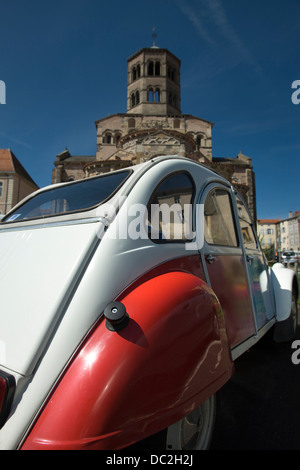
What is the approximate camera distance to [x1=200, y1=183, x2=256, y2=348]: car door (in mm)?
1949

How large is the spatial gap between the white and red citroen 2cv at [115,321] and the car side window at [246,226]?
3.32 ft

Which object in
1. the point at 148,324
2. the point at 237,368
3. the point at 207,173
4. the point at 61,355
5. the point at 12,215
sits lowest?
the point at 237,368

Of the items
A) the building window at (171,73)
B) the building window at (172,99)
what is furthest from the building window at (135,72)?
the building window at (172,99)

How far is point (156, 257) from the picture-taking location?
5.02 ft

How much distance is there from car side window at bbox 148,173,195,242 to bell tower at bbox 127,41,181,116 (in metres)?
47.8

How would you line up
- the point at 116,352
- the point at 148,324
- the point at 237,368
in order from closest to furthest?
the point at 116,352, the point at 148,324, the point at 237,368

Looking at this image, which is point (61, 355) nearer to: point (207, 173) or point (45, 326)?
point (45, 326)

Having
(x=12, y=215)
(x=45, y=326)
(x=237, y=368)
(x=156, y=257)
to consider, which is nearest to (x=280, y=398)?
(x=237, y=368)

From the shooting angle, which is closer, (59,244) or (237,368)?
(59,244)

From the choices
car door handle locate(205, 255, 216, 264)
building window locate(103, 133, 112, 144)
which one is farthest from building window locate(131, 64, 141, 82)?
car door handle locate(205, 255, 216, 264)

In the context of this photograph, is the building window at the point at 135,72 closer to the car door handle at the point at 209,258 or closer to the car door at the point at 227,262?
the car door at the point at 227,262

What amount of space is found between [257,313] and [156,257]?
5.19 ft
